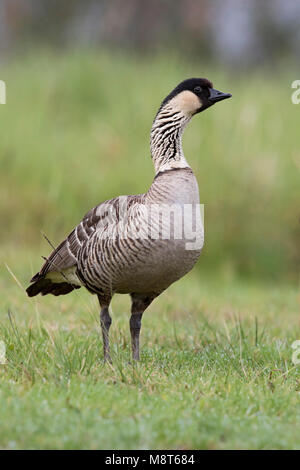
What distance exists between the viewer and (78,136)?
14.3m

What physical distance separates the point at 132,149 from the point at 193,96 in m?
7.52

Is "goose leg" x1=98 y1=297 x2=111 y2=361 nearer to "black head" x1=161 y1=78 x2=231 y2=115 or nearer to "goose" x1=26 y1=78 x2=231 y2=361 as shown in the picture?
"goose" x1=26 y1=78 x2=231 y2=361

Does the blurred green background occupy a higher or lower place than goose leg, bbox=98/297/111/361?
higher

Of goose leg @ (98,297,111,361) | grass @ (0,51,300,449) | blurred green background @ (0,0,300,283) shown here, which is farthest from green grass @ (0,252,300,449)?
blurred green background @ (0,0,300,283)

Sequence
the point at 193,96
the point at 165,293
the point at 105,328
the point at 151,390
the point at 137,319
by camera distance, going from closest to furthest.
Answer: the point at 151,390 < the point at 105,328 < the point at 193,96 < the point at 137,319 < the point at 165,293

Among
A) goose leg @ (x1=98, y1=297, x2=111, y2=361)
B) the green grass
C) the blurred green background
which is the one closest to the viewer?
the green grass

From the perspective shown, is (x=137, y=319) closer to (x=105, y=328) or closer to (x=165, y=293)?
(x=105, y=328)

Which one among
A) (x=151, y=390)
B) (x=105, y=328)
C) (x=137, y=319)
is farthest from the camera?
(x=137, y=319)

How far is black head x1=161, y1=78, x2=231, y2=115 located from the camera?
20.7 ft

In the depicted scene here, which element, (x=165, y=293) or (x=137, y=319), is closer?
(x=137, y=319)

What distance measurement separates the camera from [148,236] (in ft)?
18.4

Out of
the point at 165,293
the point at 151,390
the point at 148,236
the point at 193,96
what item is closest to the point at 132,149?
the point at 165,293

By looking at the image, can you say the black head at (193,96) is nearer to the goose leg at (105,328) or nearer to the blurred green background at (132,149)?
the goose leg at (105,328)
